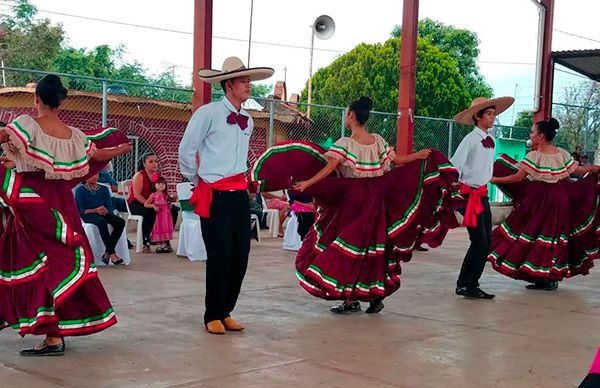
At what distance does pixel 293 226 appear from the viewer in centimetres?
1131

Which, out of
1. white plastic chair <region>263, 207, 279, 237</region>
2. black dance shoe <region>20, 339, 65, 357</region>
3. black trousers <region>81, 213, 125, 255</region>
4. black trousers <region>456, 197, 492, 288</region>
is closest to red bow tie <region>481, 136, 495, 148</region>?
black trousers <region>456, 197, 492, 288</region>

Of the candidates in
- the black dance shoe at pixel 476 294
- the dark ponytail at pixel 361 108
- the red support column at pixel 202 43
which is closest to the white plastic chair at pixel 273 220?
the red support column at pixel 202 43

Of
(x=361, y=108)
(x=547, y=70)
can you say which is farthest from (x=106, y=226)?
(x=547, y=70)

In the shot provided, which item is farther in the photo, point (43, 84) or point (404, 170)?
point (404, 170)

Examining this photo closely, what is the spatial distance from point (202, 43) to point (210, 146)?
6.91 meters

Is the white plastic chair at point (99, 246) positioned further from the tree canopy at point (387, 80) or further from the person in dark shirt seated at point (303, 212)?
the tree canopy at point (387, 80)

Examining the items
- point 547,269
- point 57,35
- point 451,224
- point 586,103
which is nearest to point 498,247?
point 547,269

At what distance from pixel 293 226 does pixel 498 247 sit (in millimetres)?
3698

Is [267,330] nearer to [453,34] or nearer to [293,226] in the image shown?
[293,226]

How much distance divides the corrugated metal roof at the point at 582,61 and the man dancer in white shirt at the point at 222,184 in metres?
9.03

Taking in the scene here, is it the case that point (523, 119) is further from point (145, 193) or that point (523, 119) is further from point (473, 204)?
point (473, 204)

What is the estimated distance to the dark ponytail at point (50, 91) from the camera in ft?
15.6

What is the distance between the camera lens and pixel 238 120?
5.50m

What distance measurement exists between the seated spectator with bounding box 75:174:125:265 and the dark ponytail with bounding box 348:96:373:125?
3739 millimetres
